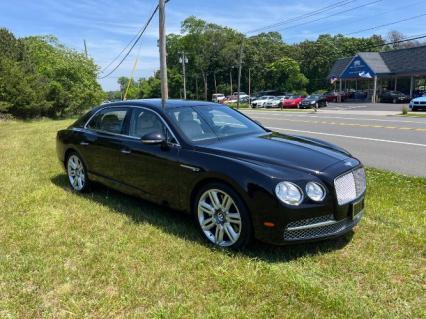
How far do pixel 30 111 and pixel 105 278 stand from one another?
3193 cm

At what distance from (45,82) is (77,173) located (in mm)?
32235

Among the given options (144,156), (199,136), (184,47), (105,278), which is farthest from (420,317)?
(184,47)

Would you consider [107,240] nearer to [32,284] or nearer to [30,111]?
[32,284]

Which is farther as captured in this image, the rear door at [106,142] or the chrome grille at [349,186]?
the rear door at [106,142]

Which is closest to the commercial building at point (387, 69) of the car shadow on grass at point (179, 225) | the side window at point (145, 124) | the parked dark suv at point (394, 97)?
the parked dark suv at point (394, 97)

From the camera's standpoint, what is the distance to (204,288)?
3.59 meters

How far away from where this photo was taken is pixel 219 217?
14.3 feet

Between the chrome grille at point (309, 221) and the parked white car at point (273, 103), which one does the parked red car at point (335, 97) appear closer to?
the parked white car at point (273, 103)

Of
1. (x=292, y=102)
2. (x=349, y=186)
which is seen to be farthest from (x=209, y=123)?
(x=292, y=102)

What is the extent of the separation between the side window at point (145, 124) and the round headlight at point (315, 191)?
Answer: 1715 mm

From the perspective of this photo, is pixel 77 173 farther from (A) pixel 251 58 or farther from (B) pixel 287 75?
(A) pixel 251 58

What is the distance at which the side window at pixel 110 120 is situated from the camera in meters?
5.88

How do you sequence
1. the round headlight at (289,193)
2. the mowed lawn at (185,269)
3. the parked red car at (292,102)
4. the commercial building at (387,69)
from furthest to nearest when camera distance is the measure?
the commercial building at (387,69) < the parked red car at (292,102) < the round headlight at (289,193) < the mowed lawn at (185,269)

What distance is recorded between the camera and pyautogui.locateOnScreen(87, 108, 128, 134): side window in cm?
588
